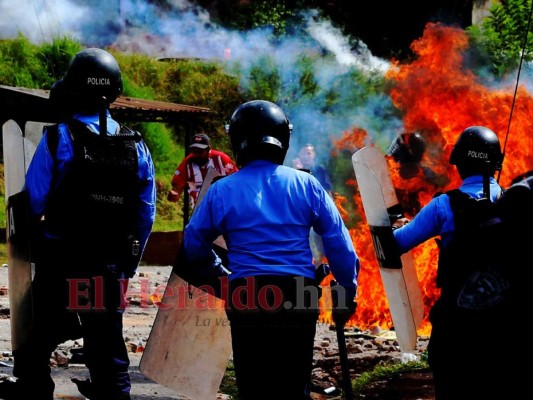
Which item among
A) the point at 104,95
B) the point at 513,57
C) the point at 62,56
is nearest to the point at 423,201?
the point at 104,95

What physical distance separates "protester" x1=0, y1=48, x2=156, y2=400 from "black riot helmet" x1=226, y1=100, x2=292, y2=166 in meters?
0.73

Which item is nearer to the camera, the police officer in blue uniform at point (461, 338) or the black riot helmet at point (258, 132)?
the police officer in blue uniform at point (461, 338)

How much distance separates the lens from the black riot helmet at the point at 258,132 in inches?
170

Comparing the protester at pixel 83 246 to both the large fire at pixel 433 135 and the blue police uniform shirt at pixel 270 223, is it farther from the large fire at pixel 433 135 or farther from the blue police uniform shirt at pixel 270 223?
the large fire at pixel 433 135

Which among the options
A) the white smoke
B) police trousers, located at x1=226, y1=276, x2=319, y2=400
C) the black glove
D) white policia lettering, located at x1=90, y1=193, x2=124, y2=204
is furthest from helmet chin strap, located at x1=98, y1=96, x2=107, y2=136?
the white smoke

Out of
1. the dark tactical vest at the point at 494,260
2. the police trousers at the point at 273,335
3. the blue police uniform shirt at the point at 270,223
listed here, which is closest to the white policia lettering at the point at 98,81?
the blue police uniform shirt at the point at 270,223

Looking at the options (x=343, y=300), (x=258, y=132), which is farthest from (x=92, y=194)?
(x=343, y=300)

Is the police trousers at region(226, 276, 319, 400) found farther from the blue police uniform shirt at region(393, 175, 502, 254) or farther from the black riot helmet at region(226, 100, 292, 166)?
the blue police uniform shirt at region(393, 175, 502, 254)

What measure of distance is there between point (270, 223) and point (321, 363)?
313 cm

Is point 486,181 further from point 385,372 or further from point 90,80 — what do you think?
point 385,372

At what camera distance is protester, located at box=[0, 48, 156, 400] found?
4684 mm

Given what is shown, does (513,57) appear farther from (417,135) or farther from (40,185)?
(40,185)

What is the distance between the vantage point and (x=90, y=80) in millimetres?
4863

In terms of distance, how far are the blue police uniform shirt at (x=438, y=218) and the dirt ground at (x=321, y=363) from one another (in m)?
1.28
